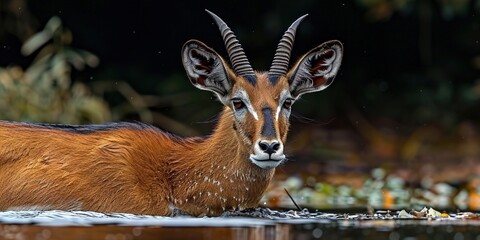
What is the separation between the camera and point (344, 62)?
59.0ft

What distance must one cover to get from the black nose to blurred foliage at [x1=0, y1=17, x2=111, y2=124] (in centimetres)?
494

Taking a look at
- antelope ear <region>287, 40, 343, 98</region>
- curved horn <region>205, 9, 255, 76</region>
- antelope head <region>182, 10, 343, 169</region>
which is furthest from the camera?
antelope ear <region>287, 40, 343, 98</region>

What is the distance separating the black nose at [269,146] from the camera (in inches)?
396

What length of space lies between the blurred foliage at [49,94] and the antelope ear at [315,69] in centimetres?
411

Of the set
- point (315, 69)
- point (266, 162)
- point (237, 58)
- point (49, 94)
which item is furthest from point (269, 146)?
point (49, 94)

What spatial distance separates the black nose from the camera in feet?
33.0

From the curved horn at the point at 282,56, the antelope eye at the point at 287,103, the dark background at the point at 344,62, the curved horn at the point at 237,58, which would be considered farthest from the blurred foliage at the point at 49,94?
the antelope eye at the point at 287,103

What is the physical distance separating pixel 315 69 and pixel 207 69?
90 cm

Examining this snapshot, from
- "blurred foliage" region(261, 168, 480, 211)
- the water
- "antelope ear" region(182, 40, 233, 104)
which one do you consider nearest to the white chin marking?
the water

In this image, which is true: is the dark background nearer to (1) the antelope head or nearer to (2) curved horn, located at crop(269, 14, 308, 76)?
(1) the antelope head

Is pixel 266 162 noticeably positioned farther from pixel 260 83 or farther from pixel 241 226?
pixel 260 83

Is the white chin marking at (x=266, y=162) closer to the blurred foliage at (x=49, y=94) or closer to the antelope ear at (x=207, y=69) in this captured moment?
the antelope ear at (x=207, y=69)

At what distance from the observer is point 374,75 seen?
1806cm

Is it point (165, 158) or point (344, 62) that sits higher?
point (344, 62)
